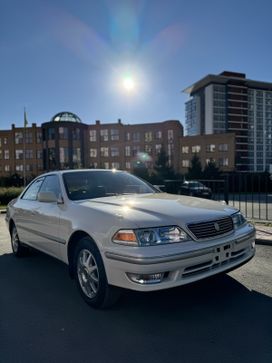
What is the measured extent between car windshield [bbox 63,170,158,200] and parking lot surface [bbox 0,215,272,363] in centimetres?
135

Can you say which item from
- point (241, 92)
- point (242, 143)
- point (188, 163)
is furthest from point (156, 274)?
point (241, 92)

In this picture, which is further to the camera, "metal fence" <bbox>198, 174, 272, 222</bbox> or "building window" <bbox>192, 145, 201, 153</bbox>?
"building window" <bbox>192, 145, 201, 153</bbox>

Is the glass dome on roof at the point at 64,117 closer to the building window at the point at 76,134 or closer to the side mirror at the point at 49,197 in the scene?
the building window at the point at 76,134

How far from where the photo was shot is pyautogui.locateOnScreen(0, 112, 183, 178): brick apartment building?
188 ft

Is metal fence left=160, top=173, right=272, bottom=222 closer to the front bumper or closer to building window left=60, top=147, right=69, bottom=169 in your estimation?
the front bumper

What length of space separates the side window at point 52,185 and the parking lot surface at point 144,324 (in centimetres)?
138

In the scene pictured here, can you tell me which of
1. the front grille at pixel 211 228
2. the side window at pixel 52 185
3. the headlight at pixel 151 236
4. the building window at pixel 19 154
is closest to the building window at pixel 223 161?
the building window at pixel 19 154

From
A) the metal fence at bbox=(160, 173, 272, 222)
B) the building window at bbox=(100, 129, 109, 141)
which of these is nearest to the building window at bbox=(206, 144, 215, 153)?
the building window at bbox=(100, 129, 109, 141)

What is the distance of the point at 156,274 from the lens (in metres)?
2.78

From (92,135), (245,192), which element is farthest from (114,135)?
(245,192)

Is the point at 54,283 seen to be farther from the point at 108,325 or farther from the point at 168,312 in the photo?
the point at 168,312

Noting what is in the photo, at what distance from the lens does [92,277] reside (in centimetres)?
332

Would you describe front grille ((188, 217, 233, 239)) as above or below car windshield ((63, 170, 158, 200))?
below

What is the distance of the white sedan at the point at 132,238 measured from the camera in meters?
2.80
